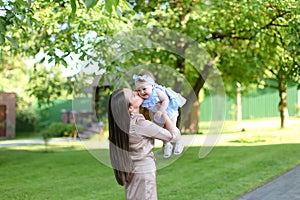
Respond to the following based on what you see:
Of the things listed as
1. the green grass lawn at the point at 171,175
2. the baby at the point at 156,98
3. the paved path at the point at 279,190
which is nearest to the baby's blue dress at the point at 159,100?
the baby at the point at 156,98

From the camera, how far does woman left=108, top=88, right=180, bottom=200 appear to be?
3553mm

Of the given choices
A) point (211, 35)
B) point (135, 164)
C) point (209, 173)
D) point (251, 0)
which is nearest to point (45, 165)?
point (209, 173)

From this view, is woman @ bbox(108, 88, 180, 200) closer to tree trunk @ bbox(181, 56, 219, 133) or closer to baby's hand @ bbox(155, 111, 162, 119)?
baby's hand @ bbox(155, 111, 162, 119)

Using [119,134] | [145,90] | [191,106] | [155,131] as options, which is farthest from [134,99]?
[191,106]

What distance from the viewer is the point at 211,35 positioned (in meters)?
12.5

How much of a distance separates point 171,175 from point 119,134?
22.1ft

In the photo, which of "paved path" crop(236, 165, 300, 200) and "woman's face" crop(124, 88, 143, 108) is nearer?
"woman's face" crop(124, 88, 143, 108)

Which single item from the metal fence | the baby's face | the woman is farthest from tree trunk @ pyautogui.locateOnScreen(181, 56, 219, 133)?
the metal fence

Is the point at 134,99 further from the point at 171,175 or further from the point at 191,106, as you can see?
the point at 171,175

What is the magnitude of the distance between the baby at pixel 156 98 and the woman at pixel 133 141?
0.06 metres

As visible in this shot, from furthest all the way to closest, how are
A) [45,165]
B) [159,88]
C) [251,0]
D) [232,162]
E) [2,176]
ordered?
[45,165]
[232,162]
[2,176]
[251,0]
[159,88]

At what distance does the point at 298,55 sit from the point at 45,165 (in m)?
7.92

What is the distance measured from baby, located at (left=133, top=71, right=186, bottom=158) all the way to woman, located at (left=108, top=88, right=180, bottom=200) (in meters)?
0.06

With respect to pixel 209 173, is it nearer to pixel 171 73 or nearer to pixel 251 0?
pixel 251 0
